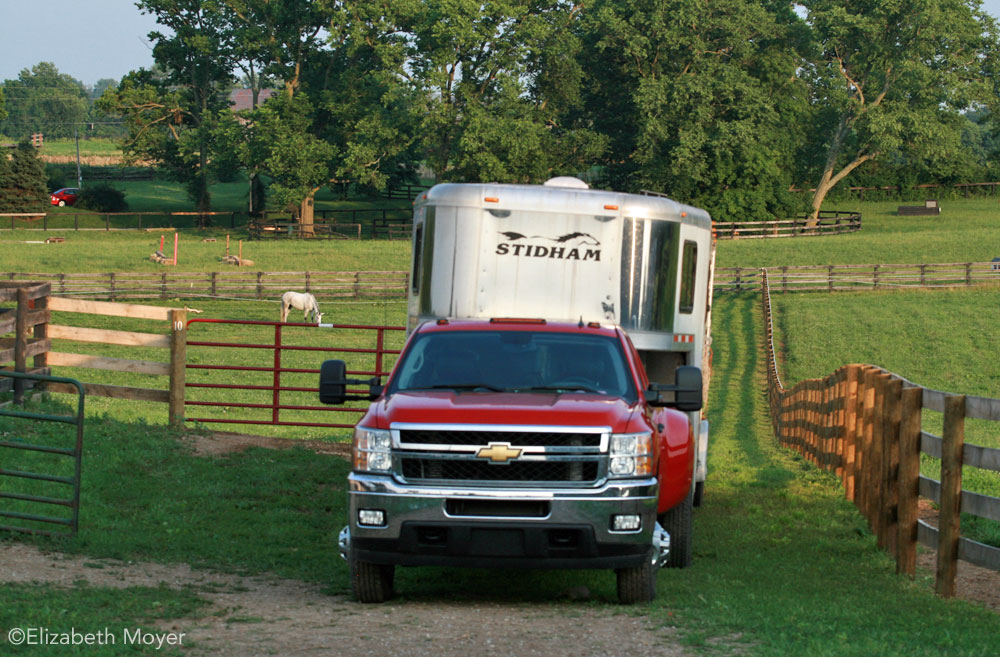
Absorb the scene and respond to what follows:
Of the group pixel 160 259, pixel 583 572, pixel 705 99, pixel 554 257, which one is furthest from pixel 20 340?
pixel 705 99

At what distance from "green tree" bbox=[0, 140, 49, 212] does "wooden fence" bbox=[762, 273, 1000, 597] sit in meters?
74.5

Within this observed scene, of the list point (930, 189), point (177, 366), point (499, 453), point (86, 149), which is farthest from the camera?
point (86, 149)

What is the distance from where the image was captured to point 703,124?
239 ft

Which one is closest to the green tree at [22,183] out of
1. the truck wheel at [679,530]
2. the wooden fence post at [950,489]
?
the truck wheel at [679,530]

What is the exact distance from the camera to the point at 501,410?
7.53 m

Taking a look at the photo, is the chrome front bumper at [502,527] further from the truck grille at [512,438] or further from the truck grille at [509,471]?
the truck grille at [512,438]

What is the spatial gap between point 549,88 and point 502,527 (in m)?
71.6

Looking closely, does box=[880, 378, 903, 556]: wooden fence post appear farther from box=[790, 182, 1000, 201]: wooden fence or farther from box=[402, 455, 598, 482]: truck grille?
box=[790, 182, 1000, 201]: wooden fence

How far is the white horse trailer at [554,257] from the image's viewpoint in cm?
1143

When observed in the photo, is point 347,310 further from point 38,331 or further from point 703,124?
point 703,124

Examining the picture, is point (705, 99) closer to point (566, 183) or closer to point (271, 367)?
point (271, 367)

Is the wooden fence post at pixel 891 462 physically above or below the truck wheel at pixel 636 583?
above

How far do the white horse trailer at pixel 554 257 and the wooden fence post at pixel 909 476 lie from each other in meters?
2.74

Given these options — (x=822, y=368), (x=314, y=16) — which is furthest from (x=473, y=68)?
(x=822, y=368)
